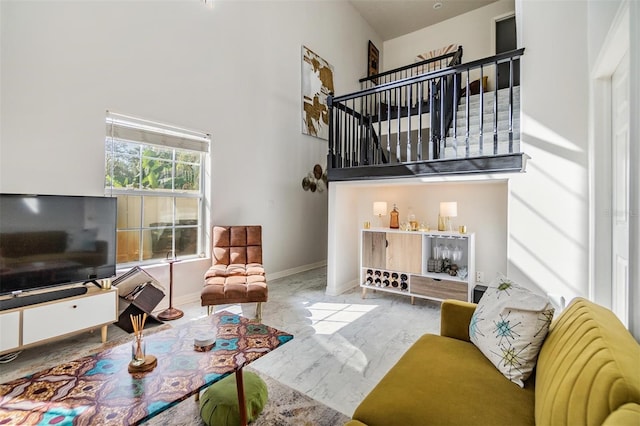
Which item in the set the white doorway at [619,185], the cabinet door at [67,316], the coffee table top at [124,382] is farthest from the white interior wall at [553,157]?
the cabinet door at [67,316]

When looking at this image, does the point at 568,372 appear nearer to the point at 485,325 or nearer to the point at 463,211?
the point at 485,325

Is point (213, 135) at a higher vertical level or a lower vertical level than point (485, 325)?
higher

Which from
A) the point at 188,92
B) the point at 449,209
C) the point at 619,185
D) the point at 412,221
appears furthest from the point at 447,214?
the point at 188,92

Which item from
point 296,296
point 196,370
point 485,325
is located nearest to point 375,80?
point 296,296

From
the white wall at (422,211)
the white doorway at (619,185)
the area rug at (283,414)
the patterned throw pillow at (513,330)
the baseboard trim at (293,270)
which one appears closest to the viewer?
the patterned throw pillow at (513,330)

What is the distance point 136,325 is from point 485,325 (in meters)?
1.86

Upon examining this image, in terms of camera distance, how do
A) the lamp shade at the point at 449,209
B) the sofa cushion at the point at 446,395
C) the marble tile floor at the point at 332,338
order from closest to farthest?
the sofa cushion at the point at 446,395 → the marble tile floor at the point at 332,338 → the lamp shade at the point at 449,209

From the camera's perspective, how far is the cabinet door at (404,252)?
11.7 feet

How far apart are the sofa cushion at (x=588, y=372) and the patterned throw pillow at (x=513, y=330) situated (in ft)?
0.37

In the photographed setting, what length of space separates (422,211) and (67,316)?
157 inches

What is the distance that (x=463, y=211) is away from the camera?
3830 mm

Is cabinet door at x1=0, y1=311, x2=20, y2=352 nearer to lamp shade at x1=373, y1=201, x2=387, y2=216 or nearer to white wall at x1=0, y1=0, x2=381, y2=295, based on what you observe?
white wall at x1=0, y1=0, x2=381, y2=295

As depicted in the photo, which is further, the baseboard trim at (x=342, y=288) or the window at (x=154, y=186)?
the baseboard trim at (x=342, y=288)

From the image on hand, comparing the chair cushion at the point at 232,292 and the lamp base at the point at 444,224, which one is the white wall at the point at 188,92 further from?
the lamp base at the point at 444,224
